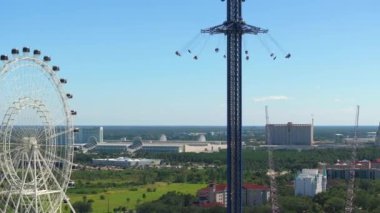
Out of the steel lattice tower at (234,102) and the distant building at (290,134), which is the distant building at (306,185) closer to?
the steel lattice tower at (234,102)

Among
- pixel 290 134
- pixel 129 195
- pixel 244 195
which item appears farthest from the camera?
pixel 290 134

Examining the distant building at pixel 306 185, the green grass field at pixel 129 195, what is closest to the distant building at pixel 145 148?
the green grass field at pixel 129 195

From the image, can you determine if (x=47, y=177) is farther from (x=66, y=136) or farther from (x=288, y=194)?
(x=288, y=194)

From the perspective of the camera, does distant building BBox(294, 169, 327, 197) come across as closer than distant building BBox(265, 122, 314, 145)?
Yes

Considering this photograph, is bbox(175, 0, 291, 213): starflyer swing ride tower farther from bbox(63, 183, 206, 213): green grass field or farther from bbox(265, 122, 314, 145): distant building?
bbox(265, 122, 314, 145): distant building

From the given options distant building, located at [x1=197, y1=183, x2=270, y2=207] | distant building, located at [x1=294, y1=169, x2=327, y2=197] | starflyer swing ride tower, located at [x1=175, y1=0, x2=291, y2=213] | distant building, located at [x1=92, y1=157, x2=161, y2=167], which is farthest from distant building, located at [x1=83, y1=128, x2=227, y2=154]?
starflyer swing ride tower, located at [x1=175, y1=0, x2=291, y2=213]

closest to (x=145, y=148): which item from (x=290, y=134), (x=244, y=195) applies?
(x=290, y=134)

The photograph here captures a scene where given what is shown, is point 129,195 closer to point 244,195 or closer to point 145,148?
point 244,195
